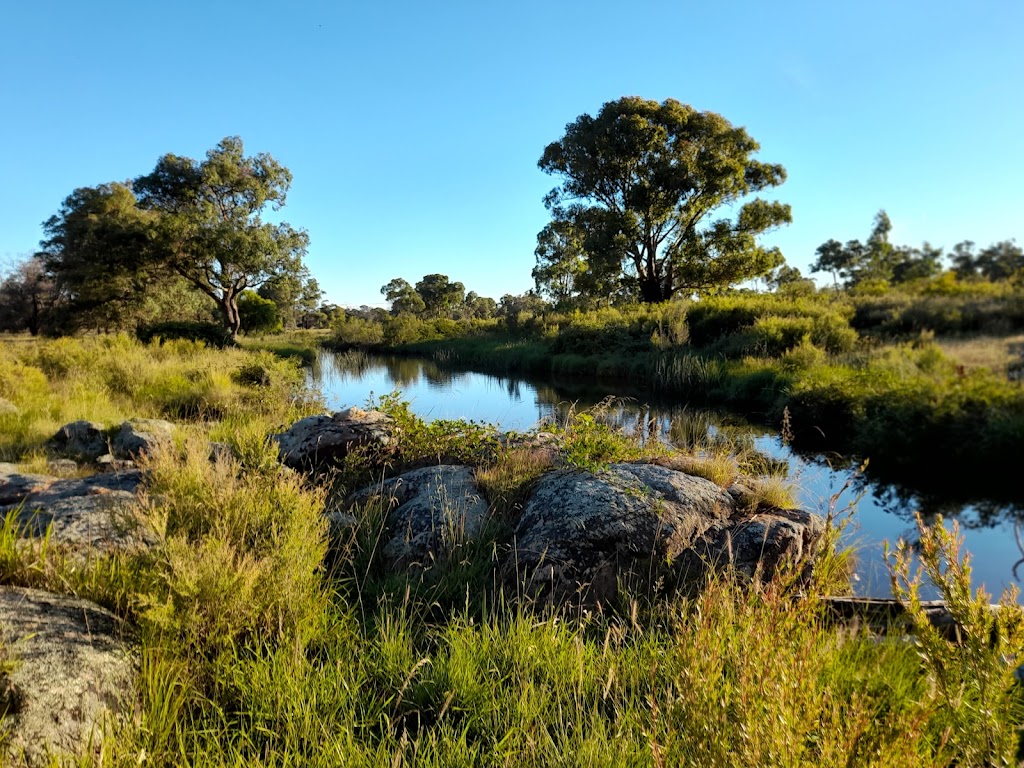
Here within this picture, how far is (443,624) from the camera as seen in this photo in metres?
2.74

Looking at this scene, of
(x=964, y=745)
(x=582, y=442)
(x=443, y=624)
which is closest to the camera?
(x=964, y=745)

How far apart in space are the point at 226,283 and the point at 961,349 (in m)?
29.1

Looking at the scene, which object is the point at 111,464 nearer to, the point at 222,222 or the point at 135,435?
the point at 135,435

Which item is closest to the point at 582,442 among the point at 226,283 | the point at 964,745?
the point at 964,745

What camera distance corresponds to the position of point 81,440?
21.4ft

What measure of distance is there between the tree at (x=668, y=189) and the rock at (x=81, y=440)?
21.0 metres

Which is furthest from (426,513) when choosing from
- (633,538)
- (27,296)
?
(27,296)

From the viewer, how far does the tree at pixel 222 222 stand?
24.2 m

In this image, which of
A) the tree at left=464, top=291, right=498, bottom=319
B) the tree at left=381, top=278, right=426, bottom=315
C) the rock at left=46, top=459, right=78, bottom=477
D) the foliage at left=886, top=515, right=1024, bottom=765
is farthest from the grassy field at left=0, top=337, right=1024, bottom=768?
the tree at left=464, top=291, right=498, bottom=319

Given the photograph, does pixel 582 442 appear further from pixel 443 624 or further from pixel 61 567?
pixel 61 567

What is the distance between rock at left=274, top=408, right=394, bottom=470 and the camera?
5.21 metres

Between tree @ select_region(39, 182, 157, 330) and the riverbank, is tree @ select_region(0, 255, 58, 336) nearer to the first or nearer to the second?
tree @ select_region(39, 182, 157, 330)

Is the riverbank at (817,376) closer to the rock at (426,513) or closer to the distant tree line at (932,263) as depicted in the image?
the distant tree line at (932,263)

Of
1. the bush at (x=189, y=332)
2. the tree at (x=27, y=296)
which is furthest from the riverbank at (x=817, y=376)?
the tree at (x=27, y=296)
